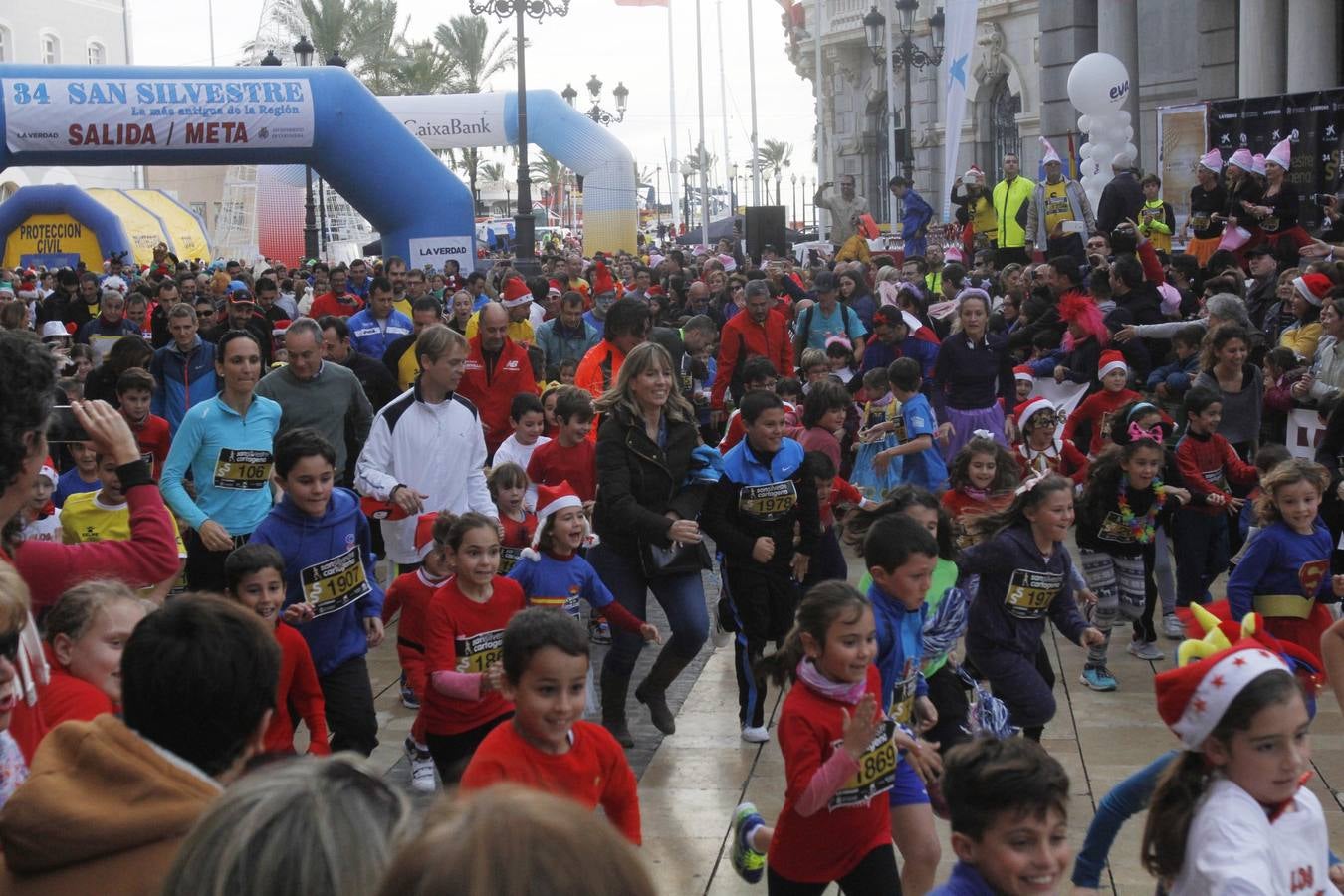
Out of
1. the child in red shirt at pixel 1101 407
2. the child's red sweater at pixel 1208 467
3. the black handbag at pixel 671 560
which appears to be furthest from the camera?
the child in red shirt at pixel 1101 407

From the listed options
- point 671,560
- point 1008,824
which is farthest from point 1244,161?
point 1008,824

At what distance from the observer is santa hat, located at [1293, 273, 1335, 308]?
38.2 ft

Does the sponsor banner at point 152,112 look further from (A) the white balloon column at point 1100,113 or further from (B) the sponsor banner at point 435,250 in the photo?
(A) the white balloon column at point 1100,113

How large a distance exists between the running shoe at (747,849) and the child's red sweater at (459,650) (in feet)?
4.85

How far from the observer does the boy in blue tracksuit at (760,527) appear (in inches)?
284

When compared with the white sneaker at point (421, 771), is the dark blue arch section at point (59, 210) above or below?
above

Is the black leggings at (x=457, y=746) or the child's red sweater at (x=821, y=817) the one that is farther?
the black leggings at (x=457, y=746)

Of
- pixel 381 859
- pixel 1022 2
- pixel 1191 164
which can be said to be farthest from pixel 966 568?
pixel 1022 2

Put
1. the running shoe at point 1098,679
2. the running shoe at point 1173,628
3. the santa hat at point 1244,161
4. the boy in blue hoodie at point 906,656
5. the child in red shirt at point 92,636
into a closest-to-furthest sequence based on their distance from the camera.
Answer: the child in red shirt at point 92,636 → the boy in blue hoodie at point 906,656 → the running shoe at point 1098,679 → the running shoe at point 1173,628 → the santa hat at point 1244,161

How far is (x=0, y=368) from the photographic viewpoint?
10.7 ft

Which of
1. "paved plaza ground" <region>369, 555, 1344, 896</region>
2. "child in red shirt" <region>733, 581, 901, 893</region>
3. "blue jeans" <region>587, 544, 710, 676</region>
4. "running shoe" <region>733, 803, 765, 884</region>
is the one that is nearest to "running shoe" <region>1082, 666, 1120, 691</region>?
"paved plaza ground" <region>369, 555, 1344, 896</region>

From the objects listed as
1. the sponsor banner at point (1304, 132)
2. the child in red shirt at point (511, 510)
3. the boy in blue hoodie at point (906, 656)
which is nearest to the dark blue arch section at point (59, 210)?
the sponsor banner at point (1304, 132)

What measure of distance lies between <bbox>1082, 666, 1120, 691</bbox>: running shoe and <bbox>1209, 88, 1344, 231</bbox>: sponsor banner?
10.2 meters

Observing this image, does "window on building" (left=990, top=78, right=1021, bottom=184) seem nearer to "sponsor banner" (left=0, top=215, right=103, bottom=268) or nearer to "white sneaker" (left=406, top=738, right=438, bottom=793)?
"sponsor banner" (left=0, top=215, right=103, bottom=268)
